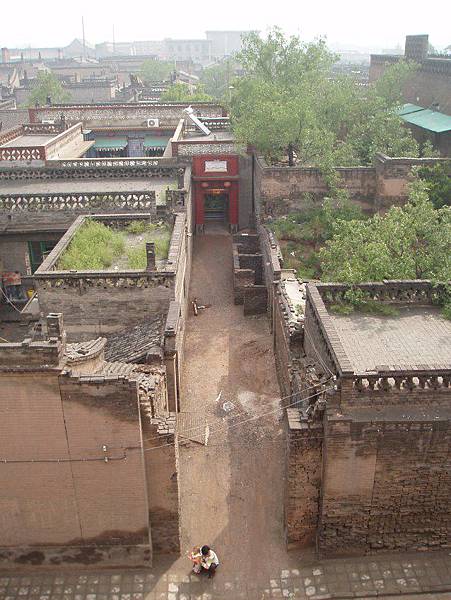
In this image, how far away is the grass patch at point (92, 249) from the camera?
19.0 meters

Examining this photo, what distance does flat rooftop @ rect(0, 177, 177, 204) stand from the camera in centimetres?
2844

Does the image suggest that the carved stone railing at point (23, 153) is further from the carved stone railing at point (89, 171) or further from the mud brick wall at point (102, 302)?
the mud brick wall at point (102, 302)

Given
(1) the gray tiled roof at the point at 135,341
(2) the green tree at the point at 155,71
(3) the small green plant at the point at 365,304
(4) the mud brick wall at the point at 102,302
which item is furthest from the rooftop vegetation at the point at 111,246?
(2) the green tree at the point at 155,71

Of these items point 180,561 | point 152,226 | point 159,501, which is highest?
point 152,226

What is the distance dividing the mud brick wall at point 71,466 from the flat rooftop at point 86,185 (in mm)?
17087

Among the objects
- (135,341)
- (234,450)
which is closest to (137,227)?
(135,341)

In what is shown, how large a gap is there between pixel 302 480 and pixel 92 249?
34.6ft

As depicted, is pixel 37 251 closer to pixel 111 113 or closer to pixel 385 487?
pixel 385 487

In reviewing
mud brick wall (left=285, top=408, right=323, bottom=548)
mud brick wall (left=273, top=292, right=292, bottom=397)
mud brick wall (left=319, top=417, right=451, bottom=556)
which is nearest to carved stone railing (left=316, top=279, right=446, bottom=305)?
mud brick wall (left=273, top=292, right=292, bottom=397)

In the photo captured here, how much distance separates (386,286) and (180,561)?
8.72 meters

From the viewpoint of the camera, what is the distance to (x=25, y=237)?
2506 centimetres

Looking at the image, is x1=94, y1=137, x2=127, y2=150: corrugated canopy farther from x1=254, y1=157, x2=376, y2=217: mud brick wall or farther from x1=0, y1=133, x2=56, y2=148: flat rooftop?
x1=254, y1=157, x2=376, y2=217: mud brick wall

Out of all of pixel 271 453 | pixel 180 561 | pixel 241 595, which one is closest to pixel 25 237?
pixel 271 453

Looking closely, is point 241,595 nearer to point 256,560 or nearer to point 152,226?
point 256,560
